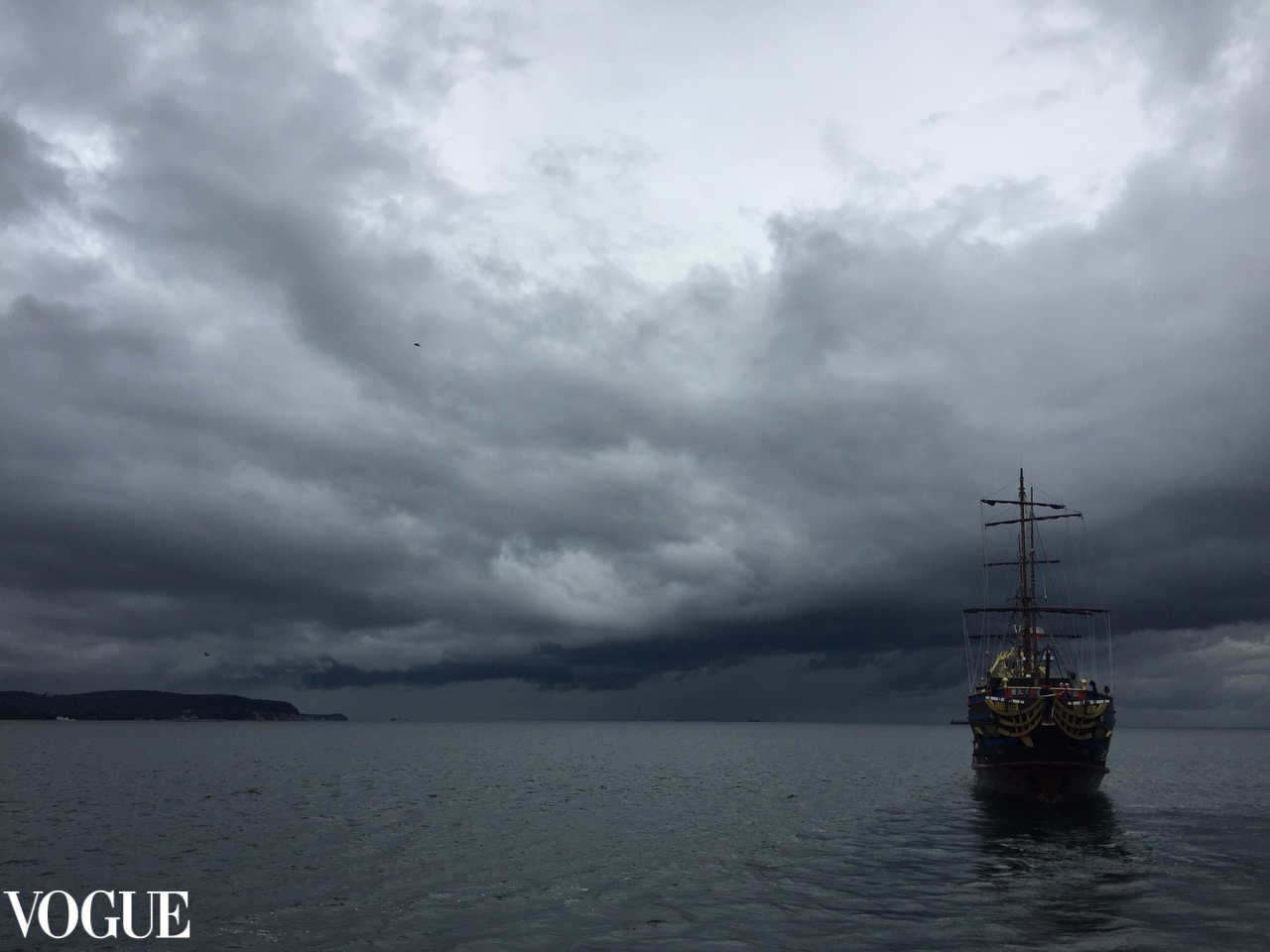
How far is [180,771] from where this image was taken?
11106 centimetres

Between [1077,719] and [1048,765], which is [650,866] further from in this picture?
[1077,719]

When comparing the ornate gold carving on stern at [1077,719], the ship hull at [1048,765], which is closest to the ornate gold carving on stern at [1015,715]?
the ship hull at [1048,765]

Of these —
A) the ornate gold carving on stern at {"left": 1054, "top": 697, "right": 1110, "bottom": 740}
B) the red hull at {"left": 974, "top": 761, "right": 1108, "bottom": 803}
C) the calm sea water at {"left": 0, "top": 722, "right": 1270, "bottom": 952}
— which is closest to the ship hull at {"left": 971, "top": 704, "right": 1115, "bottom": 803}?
the red hull at {"left": 974, "top": 761, "right": 1108, "bottom": 803}

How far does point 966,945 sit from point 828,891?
901 centimetres

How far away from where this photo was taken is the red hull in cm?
6862

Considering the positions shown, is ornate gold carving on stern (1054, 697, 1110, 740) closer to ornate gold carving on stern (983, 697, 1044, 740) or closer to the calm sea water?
ornate gold carving on stern (983, 697, 1044, 740)

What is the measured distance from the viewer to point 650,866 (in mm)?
42094

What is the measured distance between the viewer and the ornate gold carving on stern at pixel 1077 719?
67812 mm

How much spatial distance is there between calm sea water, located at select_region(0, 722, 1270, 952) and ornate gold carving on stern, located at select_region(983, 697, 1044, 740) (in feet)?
21.2

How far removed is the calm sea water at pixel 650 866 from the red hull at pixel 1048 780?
215 cm

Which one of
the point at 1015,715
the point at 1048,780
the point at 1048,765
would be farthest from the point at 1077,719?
the point at 1048,780

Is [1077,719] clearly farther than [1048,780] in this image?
No

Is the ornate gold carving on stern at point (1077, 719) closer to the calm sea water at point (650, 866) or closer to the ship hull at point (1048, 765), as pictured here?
the ship hull at point (1048, 765)

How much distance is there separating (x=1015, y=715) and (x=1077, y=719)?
15.0 feet
